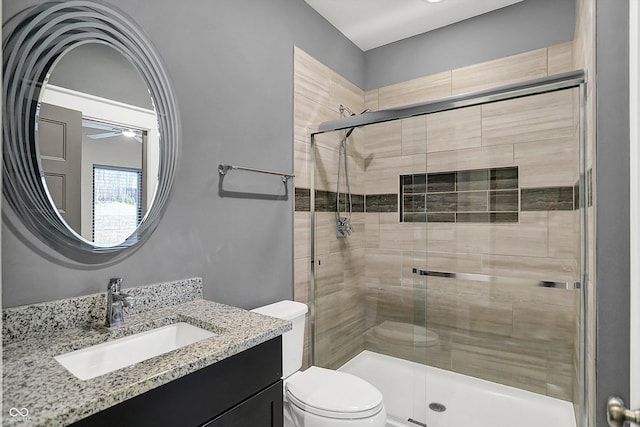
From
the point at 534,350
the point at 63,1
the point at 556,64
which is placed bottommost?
the point at 534,350

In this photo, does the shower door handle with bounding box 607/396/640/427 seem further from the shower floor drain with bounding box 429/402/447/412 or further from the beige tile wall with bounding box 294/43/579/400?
the shower floor drain with bounding box 429/402/447/412

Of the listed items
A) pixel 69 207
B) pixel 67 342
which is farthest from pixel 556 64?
pixel 67 342

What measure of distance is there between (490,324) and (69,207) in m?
2.11

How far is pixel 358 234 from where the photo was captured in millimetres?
2354

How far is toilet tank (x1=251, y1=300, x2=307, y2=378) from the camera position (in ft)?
5.93

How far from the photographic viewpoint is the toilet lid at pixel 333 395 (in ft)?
4.92

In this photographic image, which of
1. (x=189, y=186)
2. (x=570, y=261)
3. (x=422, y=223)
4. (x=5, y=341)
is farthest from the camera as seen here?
(x=422, y=223)

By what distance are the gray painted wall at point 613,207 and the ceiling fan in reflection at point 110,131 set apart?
5.06 ft

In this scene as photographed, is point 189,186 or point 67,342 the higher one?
point 189,186

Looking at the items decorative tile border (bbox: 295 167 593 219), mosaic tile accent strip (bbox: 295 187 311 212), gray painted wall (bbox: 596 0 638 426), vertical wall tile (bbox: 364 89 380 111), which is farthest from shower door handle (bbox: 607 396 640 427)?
vertical wall tile (bbox: 364 89 380 111)

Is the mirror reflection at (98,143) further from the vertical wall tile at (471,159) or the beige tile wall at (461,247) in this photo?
the vertical wall tile at (471,159)

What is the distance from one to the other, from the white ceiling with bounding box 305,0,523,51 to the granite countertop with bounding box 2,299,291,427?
7.09 feet

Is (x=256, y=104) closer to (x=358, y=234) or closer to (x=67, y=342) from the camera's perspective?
(x=358, y=234)

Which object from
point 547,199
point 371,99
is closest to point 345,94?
point 371,99
